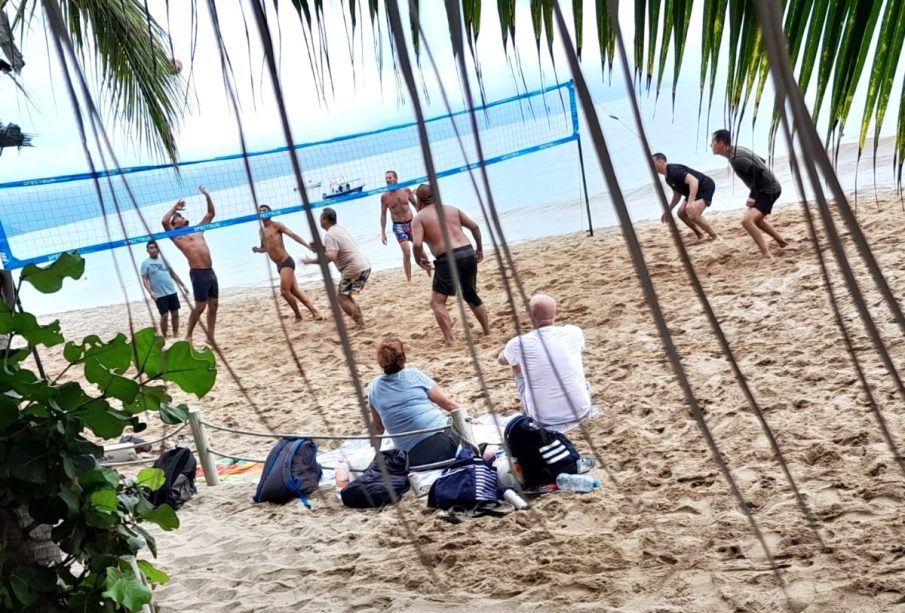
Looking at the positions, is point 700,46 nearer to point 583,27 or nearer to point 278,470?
point 583,27

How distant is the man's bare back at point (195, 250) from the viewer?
7.48 m

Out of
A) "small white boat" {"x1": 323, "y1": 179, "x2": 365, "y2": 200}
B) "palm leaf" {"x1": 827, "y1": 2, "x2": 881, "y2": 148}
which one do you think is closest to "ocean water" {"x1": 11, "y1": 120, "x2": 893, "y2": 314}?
"small white boat" {"x1": 323, "y1": 179, "x2": 365, "y2": 200}

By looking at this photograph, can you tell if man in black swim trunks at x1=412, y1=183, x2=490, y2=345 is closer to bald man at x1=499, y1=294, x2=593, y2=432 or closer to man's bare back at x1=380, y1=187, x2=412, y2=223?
bald man at x1=499, y1=294, x2=593, y2=432

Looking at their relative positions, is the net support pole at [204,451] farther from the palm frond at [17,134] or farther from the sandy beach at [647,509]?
the palm frond at [17,134]

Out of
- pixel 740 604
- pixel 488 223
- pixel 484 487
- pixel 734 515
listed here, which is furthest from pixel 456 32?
pixel 484 487

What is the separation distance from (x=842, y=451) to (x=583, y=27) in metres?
3.21

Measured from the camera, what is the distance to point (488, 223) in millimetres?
334

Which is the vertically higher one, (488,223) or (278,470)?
(488,223)

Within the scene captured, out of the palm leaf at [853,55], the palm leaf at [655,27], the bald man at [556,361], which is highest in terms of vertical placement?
the palm leaf at [655,27]

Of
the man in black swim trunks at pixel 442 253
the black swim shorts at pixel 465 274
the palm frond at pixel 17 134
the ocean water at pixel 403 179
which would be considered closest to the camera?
the black swim shorts at pixel 465 274

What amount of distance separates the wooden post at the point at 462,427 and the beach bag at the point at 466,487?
0.71ft

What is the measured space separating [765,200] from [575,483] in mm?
3970

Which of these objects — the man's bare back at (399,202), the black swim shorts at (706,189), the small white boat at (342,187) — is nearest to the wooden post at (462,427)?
the small white boat at (342,187)

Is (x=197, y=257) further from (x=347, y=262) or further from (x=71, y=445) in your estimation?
(x=71, y=445)
